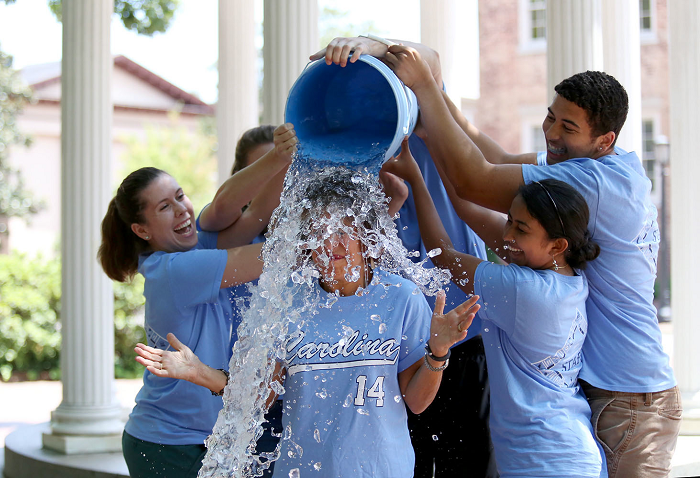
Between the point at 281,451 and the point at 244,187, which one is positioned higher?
the point at 244,187

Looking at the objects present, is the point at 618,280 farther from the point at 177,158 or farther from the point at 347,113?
the point at 177,158

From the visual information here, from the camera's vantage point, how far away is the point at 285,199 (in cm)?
337

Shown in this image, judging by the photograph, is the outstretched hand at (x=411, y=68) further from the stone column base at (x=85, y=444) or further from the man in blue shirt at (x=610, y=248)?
the stone column base at (x=85, y=444)

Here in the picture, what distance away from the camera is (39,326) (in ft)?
46.9

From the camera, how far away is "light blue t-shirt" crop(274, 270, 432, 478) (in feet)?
9.41

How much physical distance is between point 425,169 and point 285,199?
0.79 meters

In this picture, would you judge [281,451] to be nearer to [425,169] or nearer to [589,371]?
[589,371]

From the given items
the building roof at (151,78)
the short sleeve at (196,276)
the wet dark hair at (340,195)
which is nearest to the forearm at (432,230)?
the wet dark hair at (340,195)

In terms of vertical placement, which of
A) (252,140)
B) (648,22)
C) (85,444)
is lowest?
(85,444)

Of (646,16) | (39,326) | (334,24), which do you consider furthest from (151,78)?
(39,326)

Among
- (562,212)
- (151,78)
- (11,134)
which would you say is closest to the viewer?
(562,212)

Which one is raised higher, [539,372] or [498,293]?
[498,293]

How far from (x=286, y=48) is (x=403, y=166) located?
2.48 meters

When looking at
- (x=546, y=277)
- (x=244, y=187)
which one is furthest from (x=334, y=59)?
(x=546, y=277)
